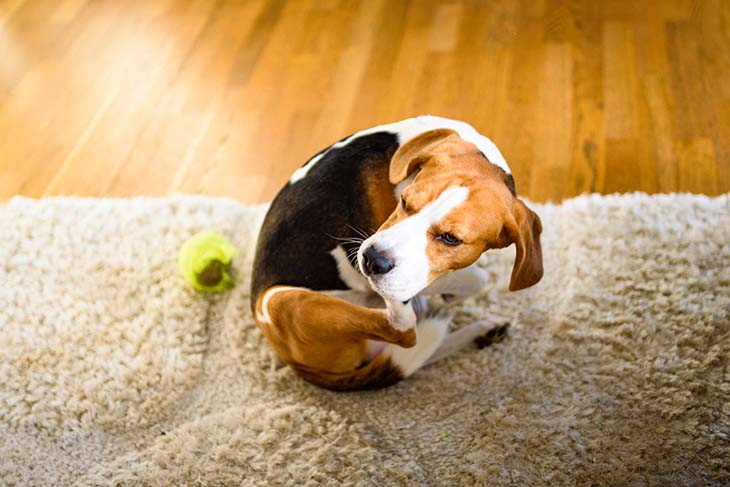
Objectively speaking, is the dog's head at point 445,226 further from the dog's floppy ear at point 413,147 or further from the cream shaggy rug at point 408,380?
the cream shaggy rug at point 408,380

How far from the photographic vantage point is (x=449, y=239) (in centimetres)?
139

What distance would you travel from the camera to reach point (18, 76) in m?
3.08

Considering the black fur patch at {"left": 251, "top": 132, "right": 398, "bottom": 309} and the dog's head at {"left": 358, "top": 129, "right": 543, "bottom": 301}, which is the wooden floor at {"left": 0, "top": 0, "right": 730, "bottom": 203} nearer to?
the black fur patch at {"left": 251, "top": 132, "right": 398, "bottom": 309}

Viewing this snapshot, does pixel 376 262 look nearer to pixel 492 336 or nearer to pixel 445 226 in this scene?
pixel 445 226

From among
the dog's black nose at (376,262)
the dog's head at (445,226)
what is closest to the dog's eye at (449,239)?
the dog's head at (445,226)

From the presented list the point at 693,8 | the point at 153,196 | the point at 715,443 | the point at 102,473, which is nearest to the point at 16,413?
the point at 102,473

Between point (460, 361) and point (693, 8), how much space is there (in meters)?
1.78

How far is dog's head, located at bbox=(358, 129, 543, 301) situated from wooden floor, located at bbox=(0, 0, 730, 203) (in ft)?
2.78

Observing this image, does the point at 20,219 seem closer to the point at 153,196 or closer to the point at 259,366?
the point at 153,196

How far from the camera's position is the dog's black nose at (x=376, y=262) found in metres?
1.39

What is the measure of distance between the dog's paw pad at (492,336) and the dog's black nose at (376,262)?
60cm

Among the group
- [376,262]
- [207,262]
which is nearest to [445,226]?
[376,262]

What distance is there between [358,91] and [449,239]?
1.44m

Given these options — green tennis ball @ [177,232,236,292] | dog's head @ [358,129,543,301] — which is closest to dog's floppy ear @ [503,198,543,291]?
dog's head @ [358,129,543,301]
